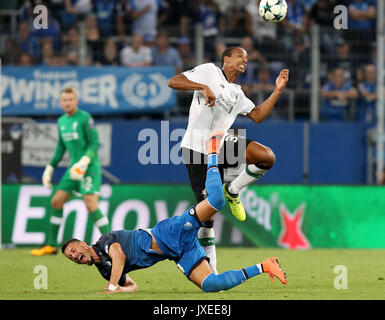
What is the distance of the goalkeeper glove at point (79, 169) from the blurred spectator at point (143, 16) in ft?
17.5

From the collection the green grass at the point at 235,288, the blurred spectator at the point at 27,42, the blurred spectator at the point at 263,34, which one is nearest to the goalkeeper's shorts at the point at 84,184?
the green grass at the point at 235,288

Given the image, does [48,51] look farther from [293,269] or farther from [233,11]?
[293,269]

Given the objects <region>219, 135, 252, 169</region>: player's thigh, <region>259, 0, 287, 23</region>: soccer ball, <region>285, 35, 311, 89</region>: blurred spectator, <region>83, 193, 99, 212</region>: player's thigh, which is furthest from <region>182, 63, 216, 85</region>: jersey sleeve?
<region>285, 35, 311, 89</region>: blurred spectator

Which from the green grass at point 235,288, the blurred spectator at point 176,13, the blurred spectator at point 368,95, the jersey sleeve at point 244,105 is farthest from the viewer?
the blurred spectator at point 176,13

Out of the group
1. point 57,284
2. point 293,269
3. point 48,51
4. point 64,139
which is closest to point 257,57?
A: point 48,51

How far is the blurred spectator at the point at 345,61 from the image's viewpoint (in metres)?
17.3

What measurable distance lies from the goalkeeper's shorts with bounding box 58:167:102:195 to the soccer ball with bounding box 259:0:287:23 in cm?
396

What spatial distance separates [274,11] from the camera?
1102 centimetres

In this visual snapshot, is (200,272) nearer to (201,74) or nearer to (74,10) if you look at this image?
(201,74)

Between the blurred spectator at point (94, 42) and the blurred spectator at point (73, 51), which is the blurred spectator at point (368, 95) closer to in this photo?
the blurred spectator at point (94, 42)

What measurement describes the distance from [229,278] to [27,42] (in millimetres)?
9967

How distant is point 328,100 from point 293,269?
6436 millimetres

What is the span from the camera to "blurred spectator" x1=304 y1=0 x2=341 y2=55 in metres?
17.4

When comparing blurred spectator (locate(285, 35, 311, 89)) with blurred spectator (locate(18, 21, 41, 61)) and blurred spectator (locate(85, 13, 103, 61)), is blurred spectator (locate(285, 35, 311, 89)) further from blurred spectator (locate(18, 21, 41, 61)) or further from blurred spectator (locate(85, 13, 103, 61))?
blurred spectator (locate(18, 21, 41, 61))
